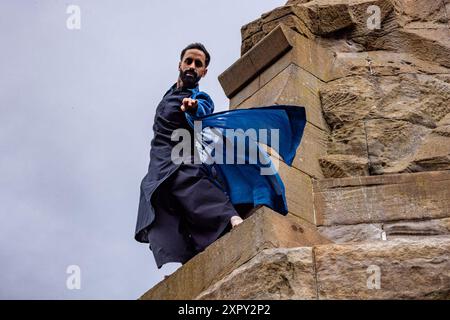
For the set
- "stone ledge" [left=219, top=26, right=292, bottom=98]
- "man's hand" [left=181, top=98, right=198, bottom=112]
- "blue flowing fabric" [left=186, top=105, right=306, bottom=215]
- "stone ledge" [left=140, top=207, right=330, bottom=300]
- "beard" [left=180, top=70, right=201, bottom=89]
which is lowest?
"stone ledge" [left=140, top=207, right=330, bottom=300]

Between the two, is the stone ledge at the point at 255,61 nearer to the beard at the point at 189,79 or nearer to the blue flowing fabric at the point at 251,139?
the beard at the point at 189,79

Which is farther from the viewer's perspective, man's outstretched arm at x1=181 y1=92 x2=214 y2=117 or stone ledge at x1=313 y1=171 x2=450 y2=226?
stone ledge at x1=313 y1=171 x2=450 y2=226

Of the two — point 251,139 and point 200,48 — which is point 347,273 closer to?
point 251,139

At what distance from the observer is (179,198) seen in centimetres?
621

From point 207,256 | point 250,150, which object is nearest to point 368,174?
point 250,150

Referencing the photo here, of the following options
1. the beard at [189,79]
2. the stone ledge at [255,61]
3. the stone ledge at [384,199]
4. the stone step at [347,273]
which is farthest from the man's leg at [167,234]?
the stone ledge at [255,61]

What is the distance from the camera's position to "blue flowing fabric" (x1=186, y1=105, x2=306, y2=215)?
6.08 meters

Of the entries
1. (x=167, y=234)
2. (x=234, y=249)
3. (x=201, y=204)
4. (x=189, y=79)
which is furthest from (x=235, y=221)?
(x=189, y=79)

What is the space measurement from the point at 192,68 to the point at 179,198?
3.25ft

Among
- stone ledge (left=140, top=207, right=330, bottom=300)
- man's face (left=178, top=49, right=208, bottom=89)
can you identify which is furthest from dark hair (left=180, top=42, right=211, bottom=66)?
stone ledge (left=140, top=207, right=330, bottom=300)

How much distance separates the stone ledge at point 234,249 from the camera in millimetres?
5332

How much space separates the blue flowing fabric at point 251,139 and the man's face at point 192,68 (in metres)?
0.37

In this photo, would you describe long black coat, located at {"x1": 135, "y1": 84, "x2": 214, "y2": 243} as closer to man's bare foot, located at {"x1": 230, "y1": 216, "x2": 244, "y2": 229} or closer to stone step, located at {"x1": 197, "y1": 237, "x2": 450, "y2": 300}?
man's bare foot, located at {"x1": 230, "y1": 216, "x2": 244, "y2": 229}

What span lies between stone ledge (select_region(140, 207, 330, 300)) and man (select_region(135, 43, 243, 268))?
0.28 metres
